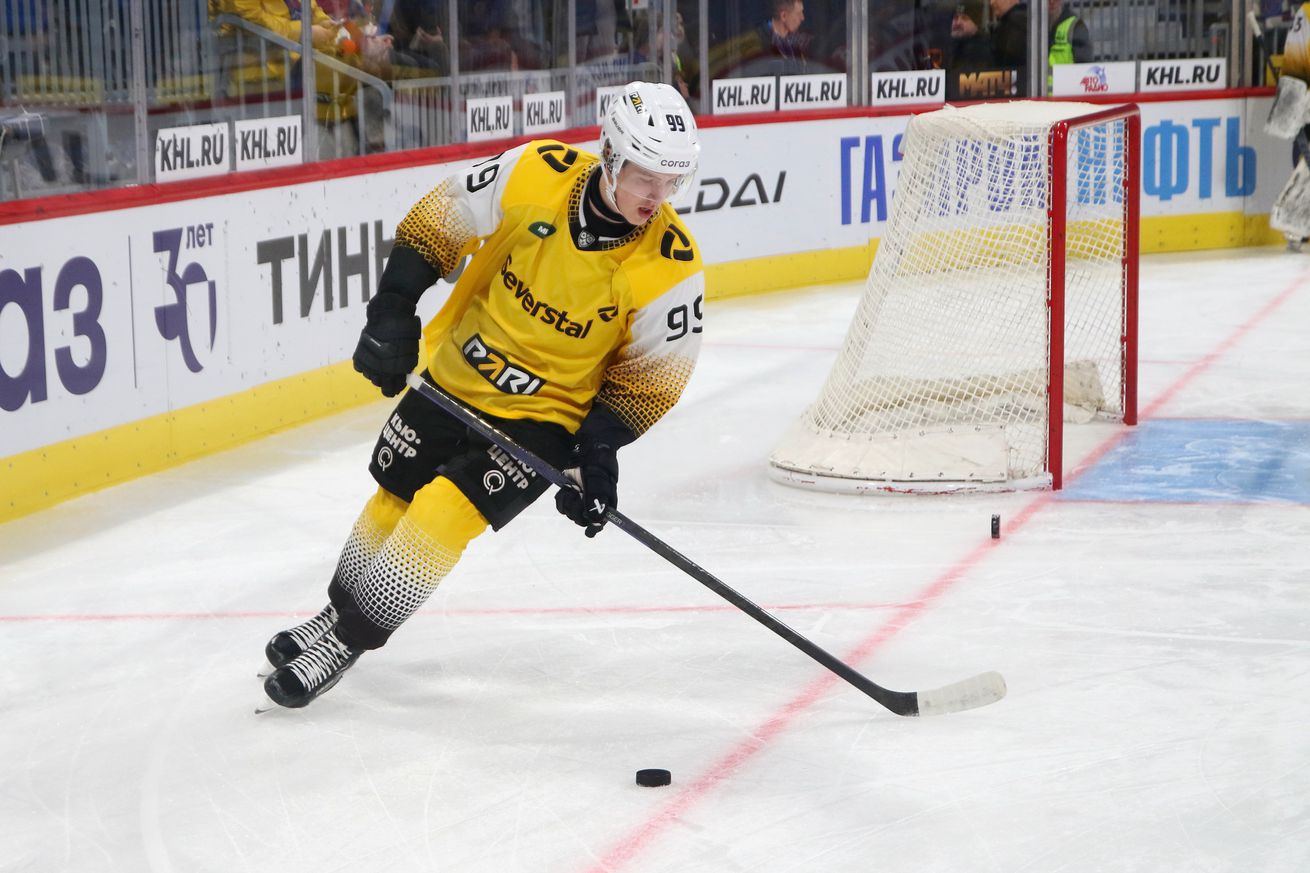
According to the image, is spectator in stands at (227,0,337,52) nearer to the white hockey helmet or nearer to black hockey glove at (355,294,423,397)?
black hockey glove at (355,294,423,397)

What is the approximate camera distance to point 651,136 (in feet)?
11.1

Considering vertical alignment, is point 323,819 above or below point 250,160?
below

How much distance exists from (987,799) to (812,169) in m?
7.45

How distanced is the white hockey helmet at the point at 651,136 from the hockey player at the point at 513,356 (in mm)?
13

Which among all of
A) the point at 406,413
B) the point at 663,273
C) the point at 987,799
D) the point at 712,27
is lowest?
the point at 987,799

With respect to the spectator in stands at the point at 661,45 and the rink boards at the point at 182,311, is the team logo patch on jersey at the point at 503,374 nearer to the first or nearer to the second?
the rink boards at the point at 182,311

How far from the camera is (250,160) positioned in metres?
6.64

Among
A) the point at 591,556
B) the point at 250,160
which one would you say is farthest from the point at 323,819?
the point at 250,160

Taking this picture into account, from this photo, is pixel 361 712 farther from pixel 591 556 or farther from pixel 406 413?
pixel 591 556

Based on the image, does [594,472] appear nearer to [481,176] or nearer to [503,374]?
[503,374]

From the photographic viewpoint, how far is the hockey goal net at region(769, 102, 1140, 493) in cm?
582

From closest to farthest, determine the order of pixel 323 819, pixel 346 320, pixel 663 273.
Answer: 1. pixel 323 819
2. pixel 663 273
3. pixel 346 320

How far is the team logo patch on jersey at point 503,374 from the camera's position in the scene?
3.68m

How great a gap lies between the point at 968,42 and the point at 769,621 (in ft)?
27.4
